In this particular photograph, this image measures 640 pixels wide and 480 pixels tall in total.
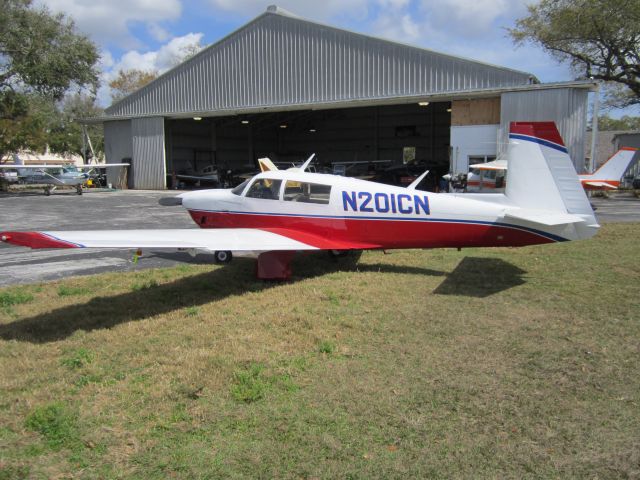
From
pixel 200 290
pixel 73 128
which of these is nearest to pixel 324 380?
pixel 200 290

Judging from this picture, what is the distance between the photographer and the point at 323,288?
7.70 meters

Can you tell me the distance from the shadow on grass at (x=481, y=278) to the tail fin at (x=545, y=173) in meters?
1.32

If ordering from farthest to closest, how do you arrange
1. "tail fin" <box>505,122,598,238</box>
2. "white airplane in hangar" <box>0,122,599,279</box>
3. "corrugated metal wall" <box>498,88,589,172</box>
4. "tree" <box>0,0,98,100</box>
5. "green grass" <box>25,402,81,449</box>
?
"tree" <box>0,0,98,100</box>
"corrugated metal wall" <box>498,88,589,172</box>
"tail fin" <box>505,122,598,238</box>
"white airplane in hangar" <box>0,122,599,279</box>
"green grass" <box>25,402,81,449</box>

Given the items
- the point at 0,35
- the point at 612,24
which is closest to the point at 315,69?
the point at 612,24

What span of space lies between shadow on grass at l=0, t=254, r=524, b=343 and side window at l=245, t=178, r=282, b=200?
1.42m

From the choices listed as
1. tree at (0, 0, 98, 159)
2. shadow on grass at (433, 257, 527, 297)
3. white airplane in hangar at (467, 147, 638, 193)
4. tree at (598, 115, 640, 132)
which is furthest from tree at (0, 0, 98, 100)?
tree at (598, 115, 640, 132)

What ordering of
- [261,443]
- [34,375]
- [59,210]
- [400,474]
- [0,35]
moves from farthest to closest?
[0,35] < [59,210] < [34,375] < [261,443] < [400,474]

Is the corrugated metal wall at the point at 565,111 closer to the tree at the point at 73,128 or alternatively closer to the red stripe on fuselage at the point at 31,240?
the red stripe on fuselage at the point at 31,240

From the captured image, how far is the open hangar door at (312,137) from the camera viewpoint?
44.4 metres

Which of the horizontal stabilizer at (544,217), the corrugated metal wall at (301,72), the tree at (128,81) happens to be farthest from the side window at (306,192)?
the tree at (128,81)

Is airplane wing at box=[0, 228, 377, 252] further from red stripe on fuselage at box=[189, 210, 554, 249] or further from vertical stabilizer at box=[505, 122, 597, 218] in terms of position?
vertical stabilizer at box=[505, 122, 597, 218]

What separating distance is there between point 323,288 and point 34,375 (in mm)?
4157

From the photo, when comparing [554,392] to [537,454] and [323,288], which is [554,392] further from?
[323,288]

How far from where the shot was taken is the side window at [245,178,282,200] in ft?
29.0
